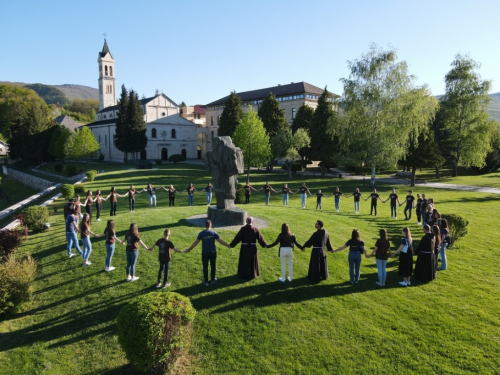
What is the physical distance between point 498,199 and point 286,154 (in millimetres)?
23469

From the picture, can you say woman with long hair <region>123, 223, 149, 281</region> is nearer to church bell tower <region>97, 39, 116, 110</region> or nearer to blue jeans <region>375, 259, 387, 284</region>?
blue jeans <region>375, 259, 387, 284</region>

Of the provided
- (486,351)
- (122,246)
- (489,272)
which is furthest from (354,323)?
(122,246)

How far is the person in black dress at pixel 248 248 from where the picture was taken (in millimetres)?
9523

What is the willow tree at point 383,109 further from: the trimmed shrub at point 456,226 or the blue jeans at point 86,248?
the blue jeans at point 86,248

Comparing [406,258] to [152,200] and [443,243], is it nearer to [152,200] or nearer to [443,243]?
[443,243]

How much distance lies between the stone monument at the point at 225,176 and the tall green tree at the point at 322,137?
32693 millimetres

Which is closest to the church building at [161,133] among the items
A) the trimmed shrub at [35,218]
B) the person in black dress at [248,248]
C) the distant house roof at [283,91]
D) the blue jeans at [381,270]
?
the distant house roof at [283,91]

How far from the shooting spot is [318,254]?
9906 millimetres

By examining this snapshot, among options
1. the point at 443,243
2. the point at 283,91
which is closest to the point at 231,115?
the point at 283,91

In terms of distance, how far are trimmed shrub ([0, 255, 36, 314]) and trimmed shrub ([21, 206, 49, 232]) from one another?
649cm

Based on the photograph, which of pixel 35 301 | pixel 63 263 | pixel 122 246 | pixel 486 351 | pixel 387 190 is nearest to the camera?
pixel 486 351

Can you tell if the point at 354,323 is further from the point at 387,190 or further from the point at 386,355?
the point at 387,190

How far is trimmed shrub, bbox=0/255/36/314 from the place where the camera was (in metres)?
8.63

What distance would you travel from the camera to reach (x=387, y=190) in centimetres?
3359
